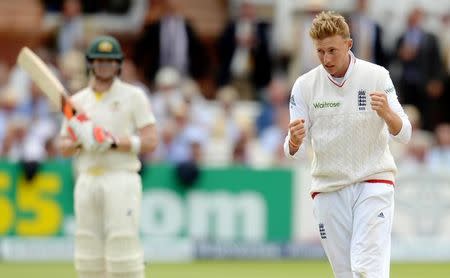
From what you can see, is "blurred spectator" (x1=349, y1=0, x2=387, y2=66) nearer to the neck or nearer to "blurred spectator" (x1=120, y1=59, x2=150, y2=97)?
"blurred spectator" (x1=120, y1=59, x2=150, y2=97)

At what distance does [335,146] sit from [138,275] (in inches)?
93.4

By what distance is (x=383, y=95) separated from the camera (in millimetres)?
7262

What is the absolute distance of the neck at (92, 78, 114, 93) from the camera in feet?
31.0

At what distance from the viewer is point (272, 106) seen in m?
15.3

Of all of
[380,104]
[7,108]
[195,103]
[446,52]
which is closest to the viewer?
[380,104]

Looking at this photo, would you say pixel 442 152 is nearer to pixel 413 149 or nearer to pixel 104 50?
pixel 413 149

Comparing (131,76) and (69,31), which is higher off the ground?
(69,31)

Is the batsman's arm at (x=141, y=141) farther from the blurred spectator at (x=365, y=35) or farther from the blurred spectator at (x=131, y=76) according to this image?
the blurred spectator at (x=365, y=35)

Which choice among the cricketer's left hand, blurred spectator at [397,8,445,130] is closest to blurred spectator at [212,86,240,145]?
blurred spectator at [397,8,445,130]

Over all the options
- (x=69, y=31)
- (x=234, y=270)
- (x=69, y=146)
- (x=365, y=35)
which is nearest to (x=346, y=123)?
(x=69, y=146)

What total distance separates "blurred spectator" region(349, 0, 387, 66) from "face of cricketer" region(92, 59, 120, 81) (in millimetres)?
6788

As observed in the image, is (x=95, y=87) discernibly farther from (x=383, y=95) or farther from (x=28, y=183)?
(x=28, y=183)

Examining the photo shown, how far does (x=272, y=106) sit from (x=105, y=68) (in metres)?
6.08

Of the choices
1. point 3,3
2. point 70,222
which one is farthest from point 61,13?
point 70,222
